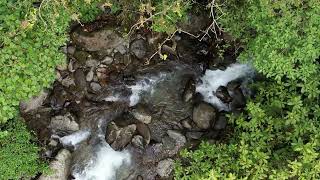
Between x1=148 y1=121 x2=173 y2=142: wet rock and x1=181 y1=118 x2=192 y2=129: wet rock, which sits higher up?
x1=181 y1=118 x2=192 y2=129: wet rock

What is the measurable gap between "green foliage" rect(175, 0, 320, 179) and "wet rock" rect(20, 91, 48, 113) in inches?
154

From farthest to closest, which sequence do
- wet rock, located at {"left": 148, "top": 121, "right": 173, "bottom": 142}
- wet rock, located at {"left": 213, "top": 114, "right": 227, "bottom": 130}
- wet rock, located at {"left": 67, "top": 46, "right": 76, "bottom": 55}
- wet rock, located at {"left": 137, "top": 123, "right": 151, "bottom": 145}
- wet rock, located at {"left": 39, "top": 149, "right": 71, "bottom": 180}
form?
wet rock, located at {"left": 148, "top": 121, "right": 173, "bottom": 142} → wet rock, located at {"left": 137, "top": 123, "right": 151, "bottom": 145} → wet rock, located at {"left": 213, "top": 114, "right": 227, "bottom": 130} → wet rock, located at {"left": 67, "top": 46, "right": 76, "bottom": 55} → wet rock, located at {"left": 39, "top": 149, "right": 71, "bottom": 180}

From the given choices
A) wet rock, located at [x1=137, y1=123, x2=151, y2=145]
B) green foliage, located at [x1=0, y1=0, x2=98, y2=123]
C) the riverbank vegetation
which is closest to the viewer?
the riverbank vegetation

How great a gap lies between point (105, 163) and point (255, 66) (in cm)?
482

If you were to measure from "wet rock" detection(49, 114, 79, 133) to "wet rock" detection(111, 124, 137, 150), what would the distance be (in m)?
1.11

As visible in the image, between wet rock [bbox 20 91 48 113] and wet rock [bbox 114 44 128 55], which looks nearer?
wet rock [bbox 20 91 48 113]

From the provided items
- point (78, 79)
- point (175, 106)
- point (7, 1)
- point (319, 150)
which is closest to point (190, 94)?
point (175, 106)

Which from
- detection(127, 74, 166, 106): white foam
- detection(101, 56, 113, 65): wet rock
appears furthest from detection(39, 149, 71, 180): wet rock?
detection(101, 56, 113, 65): wet rock

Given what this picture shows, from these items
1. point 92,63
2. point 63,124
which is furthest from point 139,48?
point 63,124

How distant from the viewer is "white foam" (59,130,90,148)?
9.54 metres

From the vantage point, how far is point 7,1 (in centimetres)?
664

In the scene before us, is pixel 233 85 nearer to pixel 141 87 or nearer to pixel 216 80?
pixel 216 80

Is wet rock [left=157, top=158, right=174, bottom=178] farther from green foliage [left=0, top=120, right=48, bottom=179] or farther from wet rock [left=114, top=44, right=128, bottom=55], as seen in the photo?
wet rock [left=114, top=44, right=128, bottom=55]

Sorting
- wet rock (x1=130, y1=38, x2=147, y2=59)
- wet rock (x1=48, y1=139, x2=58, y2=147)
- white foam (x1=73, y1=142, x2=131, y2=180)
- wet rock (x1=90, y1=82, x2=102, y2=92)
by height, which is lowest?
white foam (x1=73, y1=142, x2=131, y2=180)
